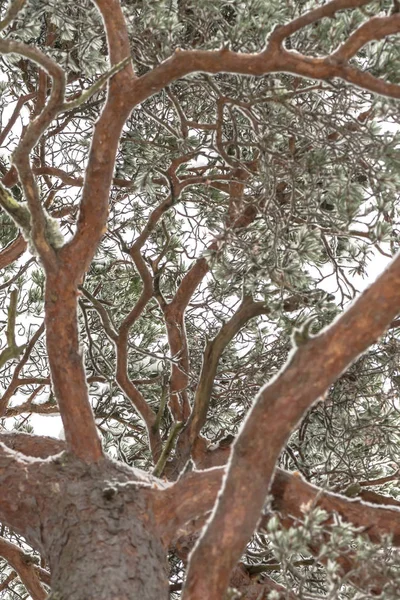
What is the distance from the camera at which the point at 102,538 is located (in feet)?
9.50

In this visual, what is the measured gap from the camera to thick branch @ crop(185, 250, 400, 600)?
2.35 m

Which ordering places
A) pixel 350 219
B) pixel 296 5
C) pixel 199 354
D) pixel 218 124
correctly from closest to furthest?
pixel 350 219, pixel 218 124, pixel 296 5, pixel 199 354

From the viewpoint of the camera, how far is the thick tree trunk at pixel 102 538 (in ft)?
8.97

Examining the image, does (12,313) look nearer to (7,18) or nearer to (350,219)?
(7,18)

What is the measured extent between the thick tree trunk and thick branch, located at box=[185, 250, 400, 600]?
0.38 m

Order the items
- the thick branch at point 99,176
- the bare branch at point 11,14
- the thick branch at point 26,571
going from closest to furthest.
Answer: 1. the bare branch at point 11,14
2. the thick branch at point 99,176
3. the thick branch at point 26,571

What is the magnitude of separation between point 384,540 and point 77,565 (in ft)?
3.39

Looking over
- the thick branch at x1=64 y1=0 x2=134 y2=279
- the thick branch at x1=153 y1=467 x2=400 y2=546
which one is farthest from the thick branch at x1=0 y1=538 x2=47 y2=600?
the thick branch at x1=64 y1=0 x2=134 y2=279

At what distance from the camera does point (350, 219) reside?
3.65m

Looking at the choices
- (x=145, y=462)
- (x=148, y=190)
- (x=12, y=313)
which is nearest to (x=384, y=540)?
(x=12, y=313)

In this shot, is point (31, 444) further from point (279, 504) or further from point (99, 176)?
point (99, 176)

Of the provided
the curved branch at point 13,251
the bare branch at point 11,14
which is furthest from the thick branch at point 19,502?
the curved branch at point 13,251

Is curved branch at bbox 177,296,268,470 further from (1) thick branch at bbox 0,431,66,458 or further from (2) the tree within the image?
(1) thick branch at bbox 0,431,66,458

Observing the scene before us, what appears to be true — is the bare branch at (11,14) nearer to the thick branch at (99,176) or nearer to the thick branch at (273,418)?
the thick branch at (99,176)
